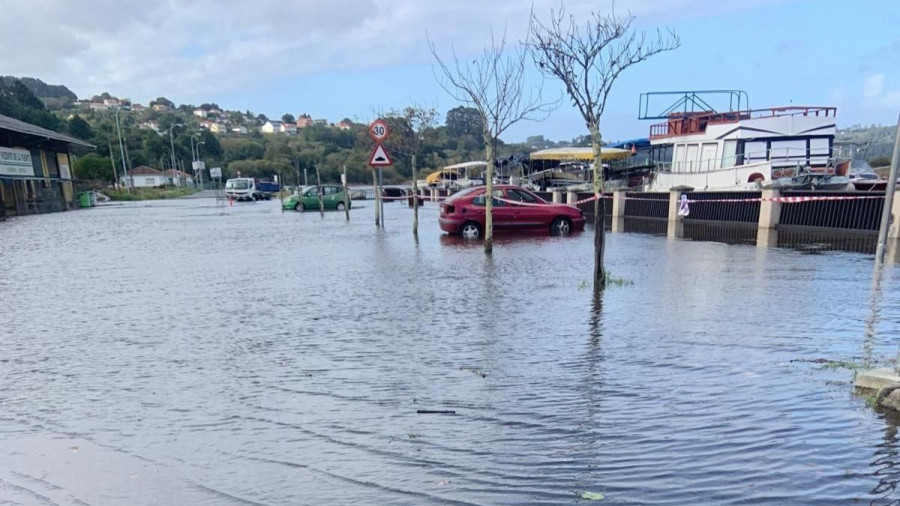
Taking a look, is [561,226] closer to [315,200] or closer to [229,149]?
Answer: [315,200]

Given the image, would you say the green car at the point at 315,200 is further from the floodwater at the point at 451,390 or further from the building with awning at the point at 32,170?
the floodwater at the point at 451,390

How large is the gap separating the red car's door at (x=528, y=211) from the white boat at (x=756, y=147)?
28.1 ft

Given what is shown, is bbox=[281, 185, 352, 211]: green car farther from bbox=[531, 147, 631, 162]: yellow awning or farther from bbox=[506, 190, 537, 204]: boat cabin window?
bbox=[506, 190, 537, 204]: boat cabin window

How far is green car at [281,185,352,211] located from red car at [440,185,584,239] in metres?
18.3

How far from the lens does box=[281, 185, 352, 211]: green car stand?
1388 inches

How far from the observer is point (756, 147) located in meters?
23.9

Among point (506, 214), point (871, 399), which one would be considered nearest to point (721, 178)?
point (506, 214)

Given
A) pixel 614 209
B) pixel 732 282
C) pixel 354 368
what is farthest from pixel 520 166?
pixel 354 368

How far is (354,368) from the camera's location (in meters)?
5.80

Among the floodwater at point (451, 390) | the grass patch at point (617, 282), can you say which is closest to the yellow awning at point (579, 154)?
the floodwater at point (451, 390)

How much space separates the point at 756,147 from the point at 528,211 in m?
11.4

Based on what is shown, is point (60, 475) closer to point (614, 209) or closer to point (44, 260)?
point (44, 260)

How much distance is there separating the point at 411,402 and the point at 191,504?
183cm

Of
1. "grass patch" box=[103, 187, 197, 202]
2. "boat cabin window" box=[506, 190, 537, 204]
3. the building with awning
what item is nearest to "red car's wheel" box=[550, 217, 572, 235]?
"boat cabin window" box=[506, 190, 537, 204]
